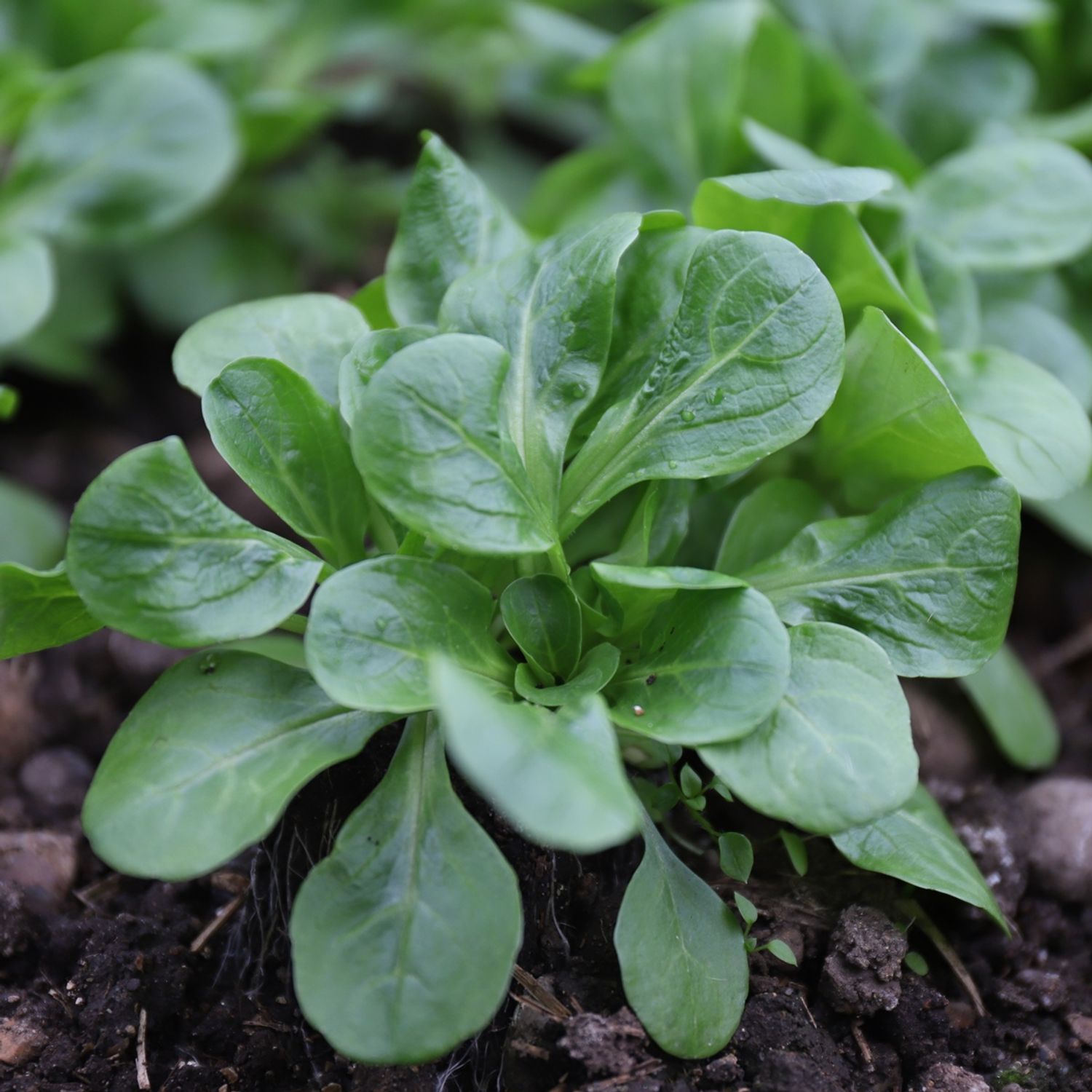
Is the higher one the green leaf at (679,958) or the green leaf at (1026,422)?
the green leaf at (1026,422)

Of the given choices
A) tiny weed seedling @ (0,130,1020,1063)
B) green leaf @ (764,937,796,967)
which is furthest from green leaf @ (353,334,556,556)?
green leaf @ (764,937,796,967)

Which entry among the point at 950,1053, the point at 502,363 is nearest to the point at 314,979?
the point at 502,363

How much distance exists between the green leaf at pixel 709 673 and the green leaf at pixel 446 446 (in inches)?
7.0

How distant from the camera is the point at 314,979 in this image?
96cm

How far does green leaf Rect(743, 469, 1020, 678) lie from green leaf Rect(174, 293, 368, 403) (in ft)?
1.84

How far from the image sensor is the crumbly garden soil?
3.56 feet

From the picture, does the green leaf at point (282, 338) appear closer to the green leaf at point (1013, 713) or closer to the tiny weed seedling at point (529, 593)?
the tiny weed seedling at point (529, 593)

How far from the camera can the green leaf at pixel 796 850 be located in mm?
1207

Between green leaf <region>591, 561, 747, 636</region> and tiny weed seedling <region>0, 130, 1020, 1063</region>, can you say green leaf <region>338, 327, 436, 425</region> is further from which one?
green leaf <region>591, 561, 747, 636</region>

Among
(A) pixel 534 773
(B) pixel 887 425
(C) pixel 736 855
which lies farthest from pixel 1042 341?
(A) pixel 534 773

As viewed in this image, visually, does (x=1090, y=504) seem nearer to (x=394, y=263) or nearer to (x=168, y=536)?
(x=394, y=263)

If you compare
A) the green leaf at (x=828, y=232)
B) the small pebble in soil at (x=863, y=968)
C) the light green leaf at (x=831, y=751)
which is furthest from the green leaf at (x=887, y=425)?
the small pebble in soil at (x=863, y=968)

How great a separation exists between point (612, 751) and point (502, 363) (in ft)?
1.24

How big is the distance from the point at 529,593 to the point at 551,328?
0.97ft
